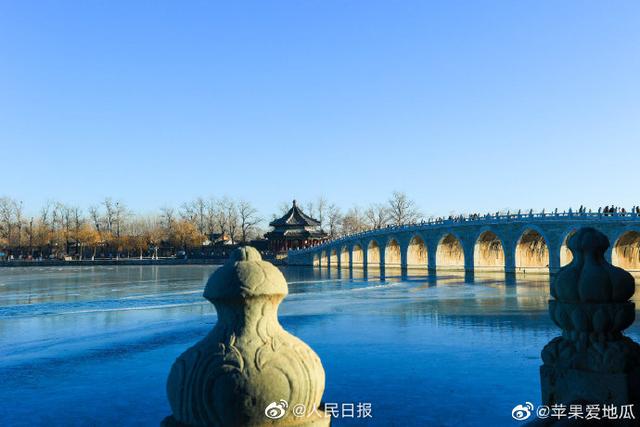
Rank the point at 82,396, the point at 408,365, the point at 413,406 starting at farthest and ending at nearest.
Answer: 1. the point at 408,365
2. the point at 82,396
3. the point at 413,406

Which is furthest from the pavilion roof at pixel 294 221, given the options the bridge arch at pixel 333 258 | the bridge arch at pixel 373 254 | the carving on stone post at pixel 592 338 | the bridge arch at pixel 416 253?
the carving on stone post at pixel 592 338

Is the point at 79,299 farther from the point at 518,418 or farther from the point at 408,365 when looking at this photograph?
the point at 518,418

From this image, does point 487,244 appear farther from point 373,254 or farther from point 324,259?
point 324,259

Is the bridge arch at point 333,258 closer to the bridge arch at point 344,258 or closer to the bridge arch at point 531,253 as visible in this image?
the bridge arch at point 344,258

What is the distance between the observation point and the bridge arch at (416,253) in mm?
49906

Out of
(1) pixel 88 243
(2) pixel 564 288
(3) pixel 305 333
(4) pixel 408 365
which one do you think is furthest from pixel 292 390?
(1) pixel 88 243

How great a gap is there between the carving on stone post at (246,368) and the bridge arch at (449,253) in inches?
1683

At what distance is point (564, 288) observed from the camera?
3.43 metres

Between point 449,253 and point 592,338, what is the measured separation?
47047mm

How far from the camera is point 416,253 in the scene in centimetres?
5306

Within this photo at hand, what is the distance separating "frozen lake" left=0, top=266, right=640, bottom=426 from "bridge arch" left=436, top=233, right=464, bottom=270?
84.0 feet

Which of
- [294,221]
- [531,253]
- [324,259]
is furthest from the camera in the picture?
[294,221]

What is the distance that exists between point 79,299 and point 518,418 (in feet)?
65.6

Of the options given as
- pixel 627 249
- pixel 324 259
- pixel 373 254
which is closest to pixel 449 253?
pixel 373 254
